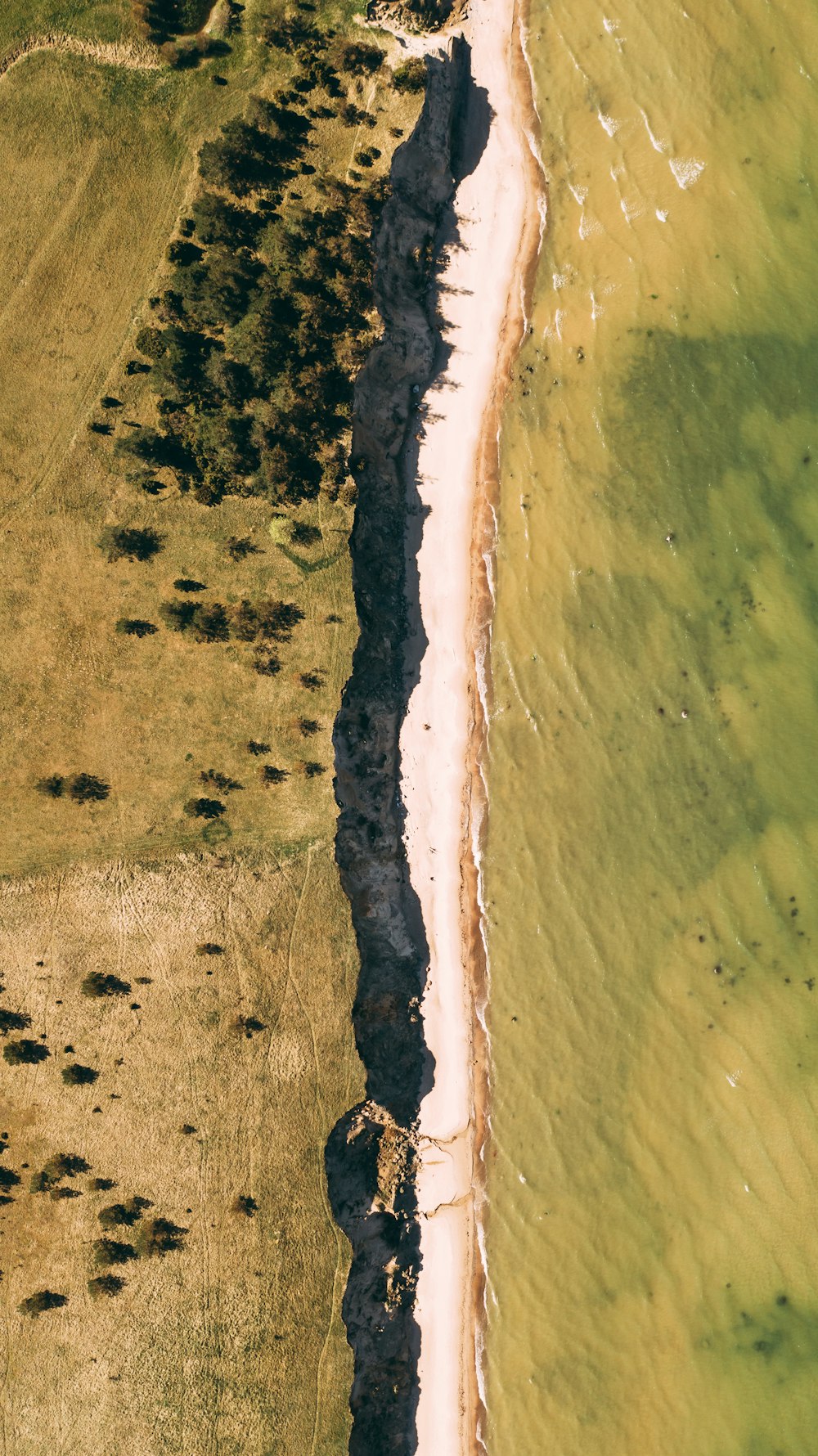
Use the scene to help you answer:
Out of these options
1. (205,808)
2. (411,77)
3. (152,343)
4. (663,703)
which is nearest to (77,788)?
(205,808)

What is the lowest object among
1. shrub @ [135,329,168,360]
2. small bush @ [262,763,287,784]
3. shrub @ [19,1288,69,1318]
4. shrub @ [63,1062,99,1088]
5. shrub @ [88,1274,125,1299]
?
shrub @ [19,1288,69,1318]

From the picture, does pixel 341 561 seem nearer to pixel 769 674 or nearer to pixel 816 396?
→ pixel 769 674

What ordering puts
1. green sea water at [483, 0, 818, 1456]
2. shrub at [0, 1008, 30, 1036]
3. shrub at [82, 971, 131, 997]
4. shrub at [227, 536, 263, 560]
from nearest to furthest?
shrub at [82, 971, 131, 997] → shrub at [0, 1008, 30, 1036] → shrub at [227, 536, 263, 560] → green sea water at [483, 0, 818, 1456]

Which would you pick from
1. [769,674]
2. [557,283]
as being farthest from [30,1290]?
[557,283]

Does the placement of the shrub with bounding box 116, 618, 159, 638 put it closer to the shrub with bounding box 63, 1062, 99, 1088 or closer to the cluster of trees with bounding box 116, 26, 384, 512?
the cluster of trees with bounding box 116, 26, 384, 512

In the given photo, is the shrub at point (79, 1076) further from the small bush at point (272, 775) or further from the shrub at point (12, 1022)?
the small bush at point (272, 775)

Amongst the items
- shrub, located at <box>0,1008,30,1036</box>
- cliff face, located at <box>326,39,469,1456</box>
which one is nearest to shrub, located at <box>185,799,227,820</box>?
cliff face, located at <box>326,39,469,1456</box>

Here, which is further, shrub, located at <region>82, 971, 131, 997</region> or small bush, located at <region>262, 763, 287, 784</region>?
small bush, located at <region>262, 763, 287, 784</region>
